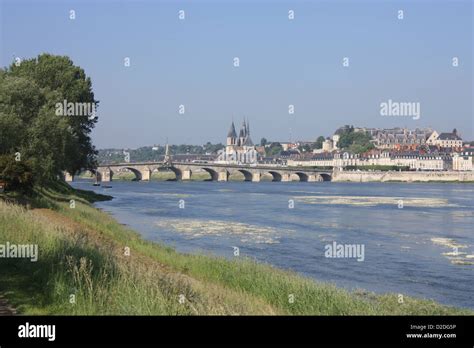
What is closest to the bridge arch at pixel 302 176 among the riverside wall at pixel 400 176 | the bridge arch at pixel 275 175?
the bridge arch at pixel 275 175

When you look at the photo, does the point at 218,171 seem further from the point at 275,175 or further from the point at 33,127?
the point at 33,127

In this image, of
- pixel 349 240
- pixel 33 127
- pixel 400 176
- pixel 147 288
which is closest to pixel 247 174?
pixel 400 176

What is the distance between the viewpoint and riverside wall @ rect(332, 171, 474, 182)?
589ft

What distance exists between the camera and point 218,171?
19038cm

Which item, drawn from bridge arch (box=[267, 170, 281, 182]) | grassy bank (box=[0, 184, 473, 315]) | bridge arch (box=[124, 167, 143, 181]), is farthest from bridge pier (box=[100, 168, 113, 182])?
grassy bank (box=[0, 184, 473, 315])

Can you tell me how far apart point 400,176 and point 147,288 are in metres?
178

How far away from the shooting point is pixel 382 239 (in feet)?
130

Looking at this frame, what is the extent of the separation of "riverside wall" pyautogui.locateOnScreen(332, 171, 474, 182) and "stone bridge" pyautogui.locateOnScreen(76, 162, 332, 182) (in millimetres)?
4727

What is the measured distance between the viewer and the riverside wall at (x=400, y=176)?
17938 centimetres

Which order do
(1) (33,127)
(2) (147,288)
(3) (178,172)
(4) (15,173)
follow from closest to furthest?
(2) (147,288) → (4) (15,173) → (1) (33,127) → (3) (178,172)

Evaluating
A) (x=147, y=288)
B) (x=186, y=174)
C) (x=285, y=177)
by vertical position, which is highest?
(x=147, y=288)
